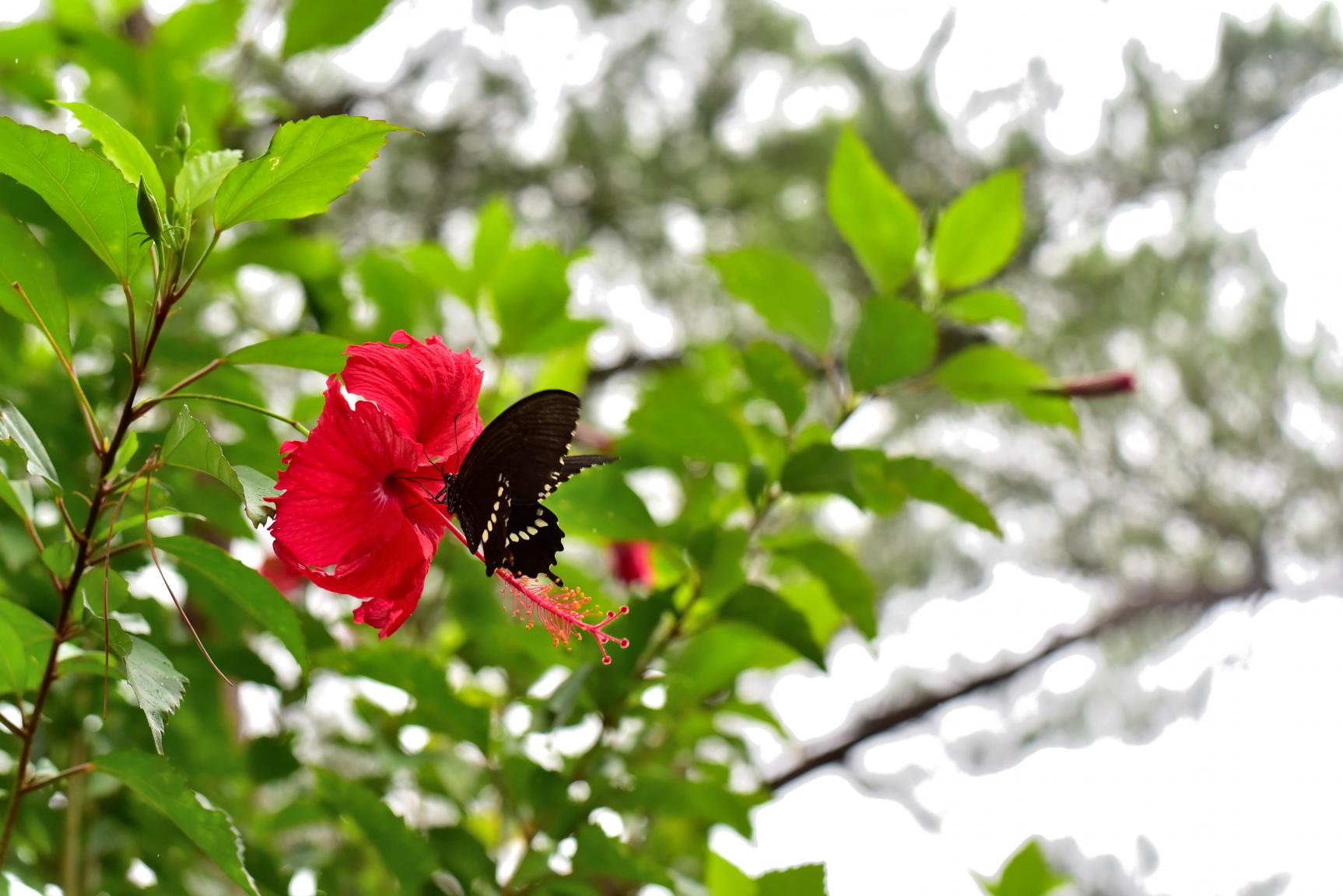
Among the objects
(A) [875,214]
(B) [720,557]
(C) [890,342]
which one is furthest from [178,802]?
(A) [875,214]

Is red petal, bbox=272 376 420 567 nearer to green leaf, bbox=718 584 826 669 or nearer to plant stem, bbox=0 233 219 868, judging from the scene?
plant stem, bbox=0 233 219 868

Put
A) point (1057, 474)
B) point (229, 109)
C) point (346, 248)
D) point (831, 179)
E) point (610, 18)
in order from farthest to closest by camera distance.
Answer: point (1057, 474), point (610, 18), point (346, 248), point (229, 109), point (831, 179)

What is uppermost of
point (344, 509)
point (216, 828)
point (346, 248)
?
point (346, 248)

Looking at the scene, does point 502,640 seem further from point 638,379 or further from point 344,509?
point 638,379

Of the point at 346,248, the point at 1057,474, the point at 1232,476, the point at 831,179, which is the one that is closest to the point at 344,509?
the point at 831,179

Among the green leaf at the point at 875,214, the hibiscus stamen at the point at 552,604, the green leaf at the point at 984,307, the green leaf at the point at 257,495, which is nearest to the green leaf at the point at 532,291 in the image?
the green leaf at the point at 875,214

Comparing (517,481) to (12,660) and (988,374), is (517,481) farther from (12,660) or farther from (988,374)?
(988,374)
